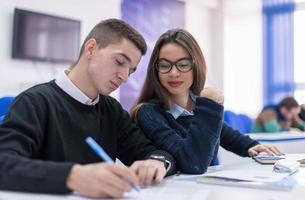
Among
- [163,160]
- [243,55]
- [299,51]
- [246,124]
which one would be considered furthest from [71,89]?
[243,55]

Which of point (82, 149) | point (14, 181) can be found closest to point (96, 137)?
point (82, 149)

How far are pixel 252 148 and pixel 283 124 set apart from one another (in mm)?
2967

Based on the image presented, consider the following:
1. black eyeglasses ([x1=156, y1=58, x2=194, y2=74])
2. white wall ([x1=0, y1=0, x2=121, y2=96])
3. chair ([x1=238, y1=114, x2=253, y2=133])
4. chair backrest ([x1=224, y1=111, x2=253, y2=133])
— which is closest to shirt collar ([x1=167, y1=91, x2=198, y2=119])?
black eyeglasses ([x1=156, y1=58, x2=194, y2=74])

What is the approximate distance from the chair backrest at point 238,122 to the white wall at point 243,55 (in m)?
1.86

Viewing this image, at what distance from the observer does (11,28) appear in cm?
330

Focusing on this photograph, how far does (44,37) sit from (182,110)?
7.88 ft

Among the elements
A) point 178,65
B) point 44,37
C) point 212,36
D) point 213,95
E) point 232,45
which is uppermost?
point 212,36

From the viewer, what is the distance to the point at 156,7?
16.5 feet

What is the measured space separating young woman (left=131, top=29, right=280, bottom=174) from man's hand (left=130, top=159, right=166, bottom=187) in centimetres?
23

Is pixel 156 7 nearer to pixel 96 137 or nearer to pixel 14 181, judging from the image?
pixel 96 137

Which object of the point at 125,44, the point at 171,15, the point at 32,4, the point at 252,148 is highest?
the point at 171,15

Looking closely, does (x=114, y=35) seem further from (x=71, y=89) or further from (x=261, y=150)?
(x=261, y=150)

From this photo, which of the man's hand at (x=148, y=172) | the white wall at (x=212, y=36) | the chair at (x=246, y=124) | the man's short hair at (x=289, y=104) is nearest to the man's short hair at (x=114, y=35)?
the man's hand at (x=148, y=172)

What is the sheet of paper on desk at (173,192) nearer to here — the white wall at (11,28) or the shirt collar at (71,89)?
the shirt collar at (71,89)
